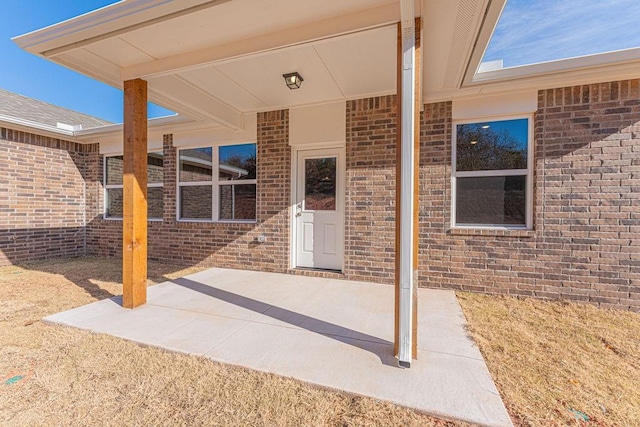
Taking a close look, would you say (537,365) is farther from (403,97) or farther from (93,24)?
(93,24)

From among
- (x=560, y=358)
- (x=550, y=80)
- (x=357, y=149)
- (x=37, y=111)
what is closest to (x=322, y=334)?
(x=560, y=358)

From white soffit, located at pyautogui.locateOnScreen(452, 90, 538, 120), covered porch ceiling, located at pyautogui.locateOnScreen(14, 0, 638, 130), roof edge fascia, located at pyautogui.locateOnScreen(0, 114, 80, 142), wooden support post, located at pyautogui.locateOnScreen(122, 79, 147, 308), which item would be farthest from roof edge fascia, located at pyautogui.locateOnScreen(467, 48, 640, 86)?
roof edge fascia, located at pyautogui.locateOnScreen(0, 114, 80, 142)

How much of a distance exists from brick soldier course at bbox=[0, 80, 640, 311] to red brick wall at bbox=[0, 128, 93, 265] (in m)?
0.03

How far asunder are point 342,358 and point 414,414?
2.39 feet

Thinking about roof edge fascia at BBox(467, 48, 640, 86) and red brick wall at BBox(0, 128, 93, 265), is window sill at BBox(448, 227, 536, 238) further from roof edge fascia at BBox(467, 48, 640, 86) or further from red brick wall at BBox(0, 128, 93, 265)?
red brick wall at BBox(0, 128, 93, 265)

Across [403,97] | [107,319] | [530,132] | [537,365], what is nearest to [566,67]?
[530,132]

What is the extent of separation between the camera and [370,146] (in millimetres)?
4707

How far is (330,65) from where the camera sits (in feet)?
11.8

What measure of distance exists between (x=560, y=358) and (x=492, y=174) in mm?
2622

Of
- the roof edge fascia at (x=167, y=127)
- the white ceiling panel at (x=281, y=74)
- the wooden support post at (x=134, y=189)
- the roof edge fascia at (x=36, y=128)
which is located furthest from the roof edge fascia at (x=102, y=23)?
the roof edge fascia at (x=36, y=128)

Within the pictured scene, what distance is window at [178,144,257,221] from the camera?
224 inches

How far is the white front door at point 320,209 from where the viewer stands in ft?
16.8

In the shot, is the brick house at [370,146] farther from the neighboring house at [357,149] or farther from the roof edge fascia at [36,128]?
the roof edge fascia at [36,128]

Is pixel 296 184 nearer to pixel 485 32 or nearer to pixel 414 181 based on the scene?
pixel 414 181
